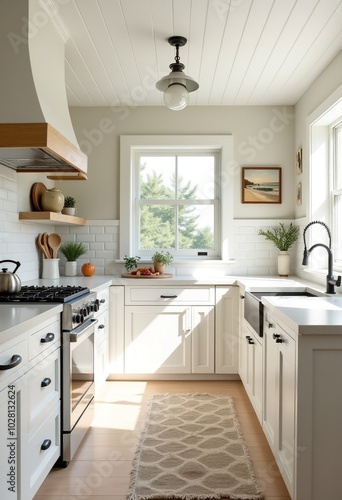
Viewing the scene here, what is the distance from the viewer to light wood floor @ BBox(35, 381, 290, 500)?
212 centimetres

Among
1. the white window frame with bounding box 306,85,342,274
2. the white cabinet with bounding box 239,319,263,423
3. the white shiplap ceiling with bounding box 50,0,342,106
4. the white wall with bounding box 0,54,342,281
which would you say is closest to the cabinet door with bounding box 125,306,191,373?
the white cabinet with bounding box 239,319,263,423

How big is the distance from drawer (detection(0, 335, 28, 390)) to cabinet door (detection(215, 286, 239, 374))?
2173 mm

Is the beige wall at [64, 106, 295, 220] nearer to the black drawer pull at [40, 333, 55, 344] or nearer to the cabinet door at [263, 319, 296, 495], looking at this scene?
the cabinet door at [263, 319, 296, 495]

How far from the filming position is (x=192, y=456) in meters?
2.43

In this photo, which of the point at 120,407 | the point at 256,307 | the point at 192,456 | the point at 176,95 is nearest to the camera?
the point at 192,456

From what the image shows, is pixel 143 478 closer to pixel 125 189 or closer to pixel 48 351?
pixel 48 351

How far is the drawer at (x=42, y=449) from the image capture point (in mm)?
1812

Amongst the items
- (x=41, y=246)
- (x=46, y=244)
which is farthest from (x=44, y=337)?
(x=46, y=244)

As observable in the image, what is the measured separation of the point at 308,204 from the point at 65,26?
2.31 m

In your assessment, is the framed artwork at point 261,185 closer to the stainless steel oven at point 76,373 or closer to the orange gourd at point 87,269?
the orange gourd at point 87,269

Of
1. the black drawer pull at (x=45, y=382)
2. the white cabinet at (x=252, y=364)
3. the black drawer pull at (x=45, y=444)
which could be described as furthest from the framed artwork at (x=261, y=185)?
the black drawer pull at (x=45, y=444)

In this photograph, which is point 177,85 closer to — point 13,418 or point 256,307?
point 256,307

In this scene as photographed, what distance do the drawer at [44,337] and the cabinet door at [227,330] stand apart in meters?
1.74

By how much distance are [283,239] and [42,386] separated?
2829mm
